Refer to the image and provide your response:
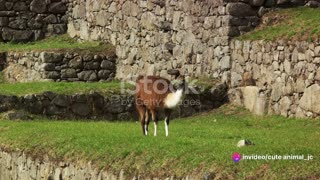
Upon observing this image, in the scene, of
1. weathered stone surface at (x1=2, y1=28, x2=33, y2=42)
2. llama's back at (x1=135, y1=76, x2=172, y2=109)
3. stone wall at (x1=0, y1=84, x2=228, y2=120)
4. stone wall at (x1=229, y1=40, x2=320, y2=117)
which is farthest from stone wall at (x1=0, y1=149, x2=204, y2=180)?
weathered stone surface at (x1=2, y1=28, x2=33, y2=42)

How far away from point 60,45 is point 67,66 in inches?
86.7

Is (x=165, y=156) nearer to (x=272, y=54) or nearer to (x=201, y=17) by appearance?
(x=272, y=54)

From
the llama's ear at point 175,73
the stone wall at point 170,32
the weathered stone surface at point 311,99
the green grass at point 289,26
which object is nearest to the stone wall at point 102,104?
the stone wall at point 170,32

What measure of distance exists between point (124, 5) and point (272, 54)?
702 cm

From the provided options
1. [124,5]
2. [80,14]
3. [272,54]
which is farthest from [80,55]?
[272,54]

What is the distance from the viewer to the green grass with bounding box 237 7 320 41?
17.8 meters

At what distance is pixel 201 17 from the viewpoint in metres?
20.8

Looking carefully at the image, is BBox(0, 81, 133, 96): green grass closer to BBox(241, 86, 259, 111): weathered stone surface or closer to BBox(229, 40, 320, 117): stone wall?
BBox(229, 40, 320, 117): stone wall

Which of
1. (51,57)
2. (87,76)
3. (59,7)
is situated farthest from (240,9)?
(59,7)

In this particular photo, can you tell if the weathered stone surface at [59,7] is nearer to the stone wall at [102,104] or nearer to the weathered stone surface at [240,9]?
the stone wall at [102,104]

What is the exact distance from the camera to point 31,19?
28.9 m

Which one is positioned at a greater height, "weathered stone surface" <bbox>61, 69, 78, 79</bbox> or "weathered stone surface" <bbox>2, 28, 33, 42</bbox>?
"weathered stone surface" <bbox>2, 28, 33, 42</bbox>

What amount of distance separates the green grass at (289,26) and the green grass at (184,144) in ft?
5.16

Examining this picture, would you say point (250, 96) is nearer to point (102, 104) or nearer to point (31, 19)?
point (102, 104)
